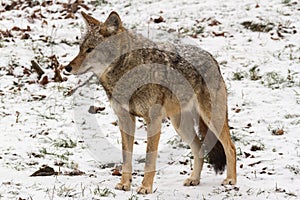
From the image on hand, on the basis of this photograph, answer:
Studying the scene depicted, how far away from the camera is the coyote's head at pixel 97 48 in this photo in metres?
5.00

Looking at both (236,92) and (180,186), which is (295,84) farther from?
(180,186)

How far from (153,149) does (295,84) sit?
4123mm

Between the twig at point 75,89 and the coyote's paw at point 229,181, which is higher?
the coyote's paw at point 229,181

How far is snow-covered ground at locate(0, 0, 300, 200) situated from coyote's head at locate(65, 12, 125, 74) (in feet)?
3.99

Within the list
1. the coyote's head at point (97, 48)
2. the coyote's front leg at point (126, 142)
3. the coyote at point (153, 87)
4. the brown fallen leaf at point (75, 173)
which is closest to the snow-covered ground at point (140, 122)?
the brown fallen leaf at point (75, 173)

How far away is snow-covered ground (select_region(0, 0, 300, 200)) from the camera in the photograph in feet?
16.6

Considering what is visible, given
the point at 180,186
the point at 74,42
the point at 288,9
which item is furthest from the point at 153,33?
the point at 180,186

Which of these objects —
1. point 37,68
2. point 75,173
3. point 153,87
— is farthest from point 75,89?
point 153,87

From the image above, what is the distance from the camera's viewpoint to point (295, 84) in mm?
8211

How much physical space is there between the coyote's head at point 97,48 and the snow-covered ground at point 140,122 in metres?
1.22

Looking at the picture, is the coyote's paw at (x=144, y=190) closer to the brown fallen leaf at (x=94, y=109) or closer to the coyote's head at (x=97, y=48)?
the coyote's head at (x=97, y=48)

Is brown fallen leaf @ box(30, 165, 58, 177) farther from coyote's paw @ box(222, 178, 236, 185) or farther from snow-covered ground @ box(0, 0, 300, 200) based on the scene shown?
coyote's paw @ box(222, 178, 236, 185)

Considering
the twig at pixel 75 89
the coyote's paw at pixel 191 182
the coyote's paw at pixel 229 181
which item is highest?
the coyote's paw at pixel 229 181

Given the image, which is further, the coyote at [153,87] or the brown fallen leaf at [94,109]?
the brown fallen leaf at [94,109]
